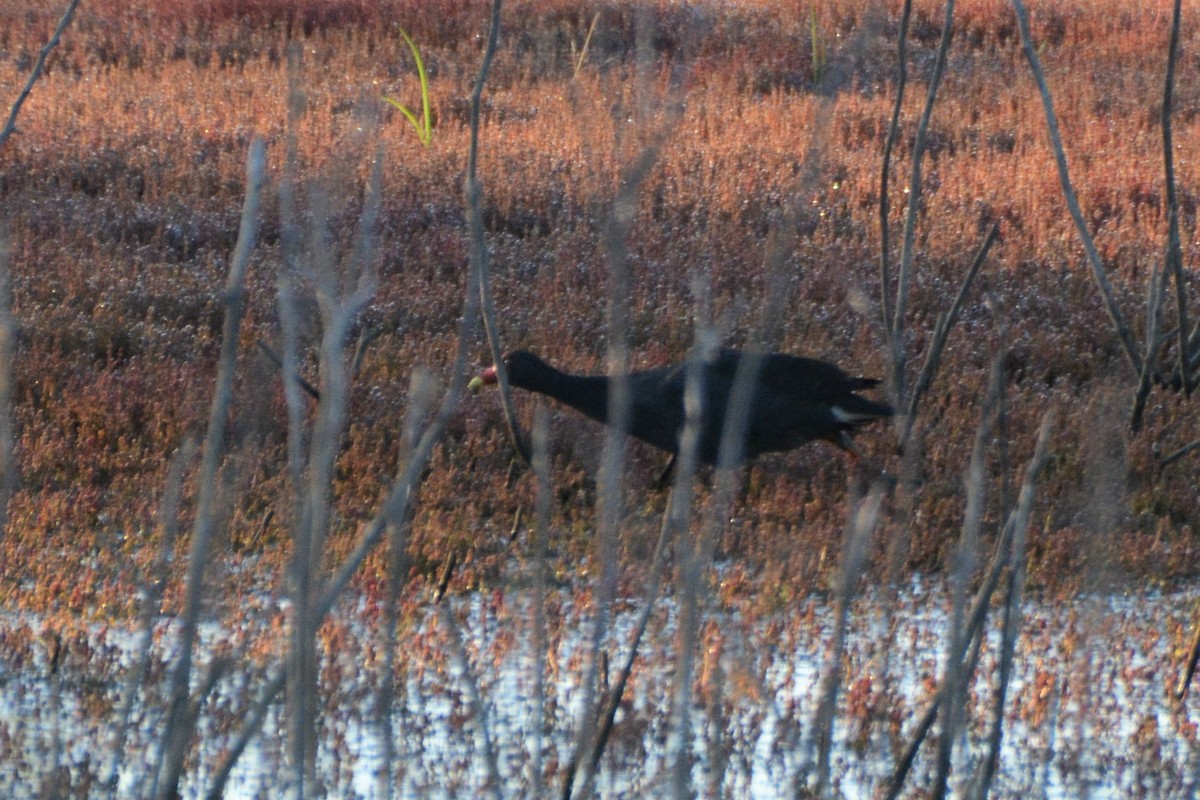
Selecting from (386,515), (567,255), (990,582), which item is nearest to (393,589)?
(386,515)

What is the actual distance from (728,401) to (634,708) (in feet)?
4.78

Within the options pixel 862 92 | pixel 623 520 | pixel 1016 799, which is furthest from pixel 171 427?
pixel 862 92

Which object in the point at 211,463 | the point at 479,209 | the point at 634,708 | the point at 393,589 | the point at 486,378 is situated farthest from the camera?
the point at 486,378

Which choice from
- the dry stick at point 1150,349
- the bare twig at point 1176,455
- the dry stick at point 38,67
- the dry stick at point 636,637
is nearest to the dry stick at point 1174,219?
the dry stick at point 1150,349

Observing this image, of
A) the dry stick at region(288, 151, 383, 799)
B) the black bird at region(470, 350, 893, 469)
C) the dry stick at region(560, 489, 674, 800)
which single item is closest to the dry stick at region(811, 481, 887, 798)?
the dry stick at region(560, 489, 674, 800)

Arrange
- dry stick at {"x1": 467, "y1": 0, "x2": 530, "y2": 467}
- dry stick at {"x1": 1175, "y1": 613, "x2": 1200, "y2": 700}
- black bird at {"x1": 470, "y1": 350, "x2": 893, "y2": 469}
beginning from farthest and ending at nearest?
black bird at {"x1": 470, "y1": 350, "x2": 893, "y2": 469}, dry stick at {"x1": 1175, "y1": 613, "x2": 1200, "y2": 700}, dry stick at {"x1": 467, "y1": 0, "x2": 530, "y2": 467}

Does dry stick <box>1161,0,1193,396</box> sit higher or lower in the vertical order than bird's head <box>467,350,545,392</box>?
higher

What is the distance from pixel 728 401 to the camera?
504cm

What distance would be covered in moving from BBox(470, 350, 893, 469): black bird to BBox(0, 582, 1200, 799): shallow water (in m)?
0.68

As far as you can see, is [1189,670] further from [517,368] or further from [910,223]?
[517,368]

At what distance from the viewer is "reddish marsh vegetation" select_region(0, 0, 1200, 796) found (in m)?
4.75

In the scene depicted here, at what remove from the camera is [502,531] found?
537 cm

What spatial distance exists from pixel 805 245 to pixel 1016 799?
221 inches

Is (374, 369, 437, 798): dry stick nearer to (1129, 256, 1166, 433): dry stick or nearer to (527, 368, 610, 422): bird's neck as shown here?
(527, 368, 610, 422): bird's neck
